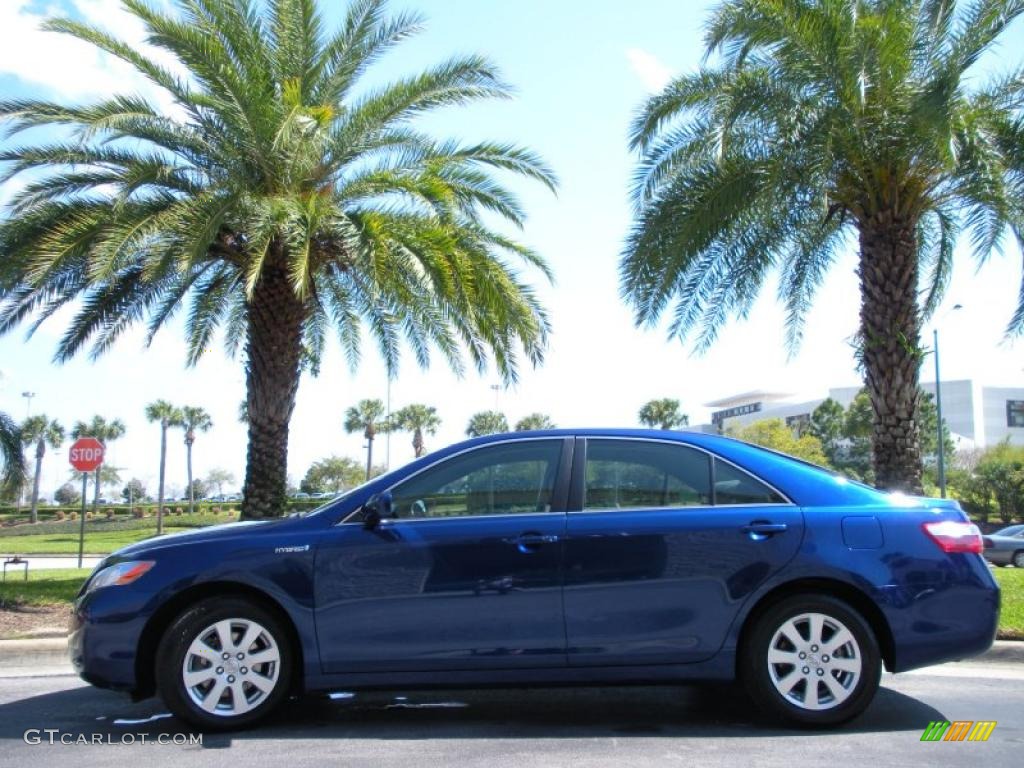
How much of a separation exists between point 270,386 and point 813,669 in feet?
29.1

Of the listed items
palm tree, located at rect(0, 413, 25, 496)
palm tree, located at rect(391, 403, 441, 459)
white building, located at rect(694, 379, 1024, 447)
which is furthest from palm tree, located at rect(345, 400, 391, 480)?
palm tree, located at rect(0, 413, 25, 496)

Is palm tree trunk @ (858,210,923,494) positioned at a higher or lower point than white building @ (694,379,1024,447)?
lower

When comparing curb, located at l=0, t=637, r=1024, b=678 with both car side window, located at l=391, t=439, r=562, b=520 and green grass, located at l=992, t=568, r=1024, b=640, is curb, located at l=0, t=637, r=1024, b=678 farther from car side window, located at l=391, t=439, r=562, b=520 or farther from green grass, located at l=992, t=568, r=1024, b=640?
car side window, located at l=391, t=439, r=562, b=520

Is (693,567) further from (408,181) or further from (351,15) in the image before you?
(351,15)

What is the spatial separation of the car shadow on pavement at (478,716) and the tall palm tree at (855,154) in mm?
6249

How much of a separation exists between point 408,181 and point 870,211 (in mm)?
5569

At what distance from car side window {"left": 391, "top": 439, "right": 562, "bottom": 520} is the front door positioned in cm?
6

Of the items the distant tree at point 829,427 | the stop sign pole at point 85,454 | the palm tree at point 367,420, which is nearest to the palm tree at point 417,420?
the palm tree at point 367,420

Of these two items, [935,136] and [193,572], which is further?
[935,136]

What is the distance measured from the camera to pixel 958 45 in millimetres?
10406

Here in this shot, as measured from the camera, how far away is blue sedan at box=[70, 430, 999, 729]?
4.79 meters

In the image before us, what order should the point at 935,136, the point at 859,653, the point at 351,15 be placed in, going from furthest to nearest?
the point at 351,15, the point at 935,136, the point at 859,653

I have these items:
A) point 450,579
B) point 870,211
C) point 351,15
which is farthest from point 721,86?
point 450,579

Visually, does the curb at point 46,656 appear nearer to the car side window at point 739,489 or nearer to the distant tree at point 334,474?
the car side window at point 739,489
